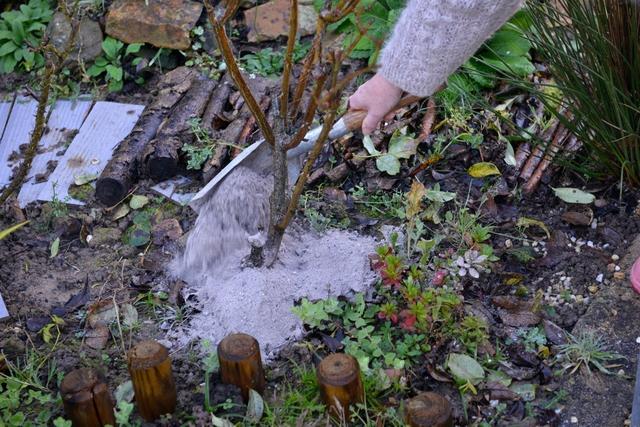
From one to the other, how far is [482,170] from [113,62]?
2062 mm

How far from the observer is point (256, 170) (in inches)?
116

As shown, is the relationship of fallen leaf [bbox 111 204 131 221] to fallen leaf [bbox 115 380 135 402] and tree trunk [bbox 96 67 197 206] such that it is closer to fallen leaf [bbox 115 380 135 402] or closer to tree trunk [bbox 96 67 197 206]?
tree trunk [bbox 96 67 197 206]

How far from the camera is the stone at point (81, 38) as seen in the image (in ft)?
13.8

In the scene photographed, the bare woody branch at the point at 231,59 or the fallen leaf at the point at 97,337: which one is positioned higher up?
the bare woody branch at the point at 231,59

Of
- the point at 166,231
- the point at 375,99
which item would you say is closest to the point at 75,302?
the point at 166,231

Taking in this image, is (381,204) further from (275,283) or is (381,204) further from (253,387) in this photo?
(253,387)

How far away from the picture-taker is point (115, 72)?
407 centimetres

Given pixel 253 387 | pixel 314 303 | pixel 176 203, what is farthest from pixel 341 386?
pixel 176 203

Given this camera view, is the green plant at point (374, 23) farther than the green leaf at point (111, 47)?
No

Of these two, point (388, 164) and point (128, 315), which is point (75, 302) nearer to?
point (128, 315)

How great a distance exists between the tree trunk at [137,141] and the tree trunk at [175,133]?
49mm

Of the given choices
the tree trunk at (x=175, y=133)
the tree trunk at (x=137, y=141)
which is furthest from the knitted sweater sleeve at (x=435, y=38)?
the tree trunk at (x=137, y=141)

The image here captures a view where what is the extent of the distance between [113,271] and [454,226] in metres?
1.28

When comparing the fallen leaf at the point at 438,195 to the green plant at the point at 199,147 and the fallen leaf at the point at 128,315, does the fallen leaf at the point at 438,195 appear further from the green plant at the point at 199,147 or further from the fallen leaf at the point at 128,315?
the fallen leaf at the point at 128,315
